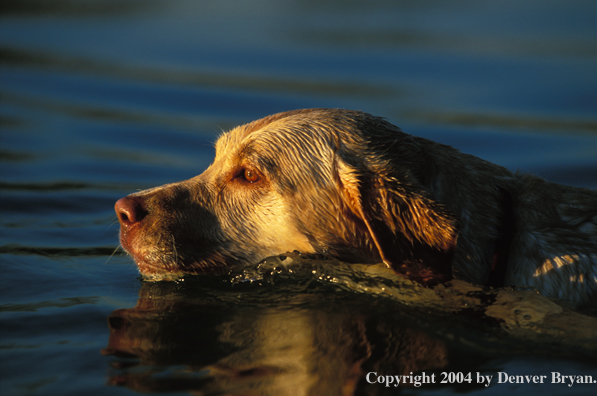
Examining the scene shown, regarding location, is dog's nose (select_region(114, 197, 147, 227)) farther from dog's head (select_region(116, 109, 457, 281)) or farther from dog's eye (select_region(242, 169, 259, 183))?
dog's eye (select_region(242, 169, 259, 183))

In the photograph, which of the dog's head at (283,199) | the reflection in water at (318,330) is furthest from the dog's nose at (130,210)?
the reflection in water at (318,330)

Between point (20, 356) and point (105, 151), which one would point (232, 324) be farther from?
point (105, 151)

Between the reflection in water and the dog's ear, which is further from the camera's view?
the dog's ear

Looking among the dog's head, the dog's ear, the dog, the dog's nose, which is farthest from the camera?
the dog's nose

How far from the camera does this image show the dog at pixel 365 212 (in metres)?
4.84

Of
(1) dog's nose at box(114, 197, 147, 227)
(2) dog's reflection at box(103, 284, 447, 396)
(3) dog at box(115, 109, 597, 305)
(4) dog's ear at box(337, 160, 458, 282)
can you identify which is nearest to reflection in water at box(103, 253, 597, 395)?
(2) dog's reflection at box(103, 284, 447, 396)

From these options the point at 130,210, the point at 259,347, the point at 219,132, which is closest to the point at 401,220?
the point at 259,347

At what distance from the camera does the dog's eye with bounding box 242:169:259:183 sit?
553 centimetres

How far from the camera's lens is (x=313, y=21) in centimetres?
1939

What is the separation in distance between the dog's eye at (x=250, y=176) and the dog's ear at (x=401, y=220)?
87cm

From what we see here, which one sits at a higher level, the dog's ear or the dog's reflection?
the dog's ear

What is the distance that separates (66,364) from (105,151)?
6.88 meters

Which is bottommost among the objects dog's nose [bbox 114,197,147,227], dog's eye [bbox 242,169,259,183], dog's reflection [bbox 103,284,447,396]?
dog's reflection [bbox 103,284,447,396]

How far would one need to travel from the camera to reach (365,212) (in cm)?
495
